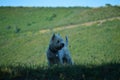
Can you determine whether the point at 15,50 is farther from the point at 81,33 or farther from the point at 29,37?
the point at 81,33

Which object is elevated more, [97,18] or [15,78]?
[97,18]

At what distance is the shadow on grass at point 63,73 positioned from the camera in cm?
743

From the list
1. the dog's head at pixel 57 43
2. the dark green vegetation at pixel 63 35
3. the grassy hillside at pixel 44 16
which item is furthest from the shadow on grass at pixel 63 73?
the grassy hillside at pixel 44 16

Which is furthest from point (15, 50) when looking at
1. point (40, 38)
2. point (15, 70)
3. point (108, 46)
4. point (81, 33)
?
point (15, 70)

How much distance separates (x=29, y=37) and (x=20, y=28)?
1284 cm

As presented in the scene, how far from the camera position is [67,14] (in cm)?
6862

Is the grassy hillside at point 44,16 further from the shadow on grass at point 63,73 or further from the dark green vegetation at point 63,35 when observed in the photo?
the shadow on grass at point 63,73

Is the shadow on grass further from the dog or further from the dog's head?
the dog's head

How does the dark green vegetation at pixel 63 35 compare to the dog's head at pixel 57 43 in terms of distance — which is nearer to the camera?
the dark green vegetation at pixel 63 35

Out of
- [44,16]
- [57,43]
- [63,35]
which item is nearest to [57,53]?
[57,43]

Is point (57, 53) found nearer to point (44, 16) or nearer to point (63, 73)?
point (63, 73)

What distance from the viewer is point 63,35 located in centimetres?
4597

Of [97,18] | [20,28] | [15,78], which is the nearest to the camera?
[15,78]

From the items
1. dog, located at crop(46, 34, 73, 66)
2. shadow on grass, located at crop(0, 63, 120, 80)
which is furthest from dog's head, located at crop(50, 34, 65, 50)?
shadow on grass, located at crop(0, 63, 120, 80)
